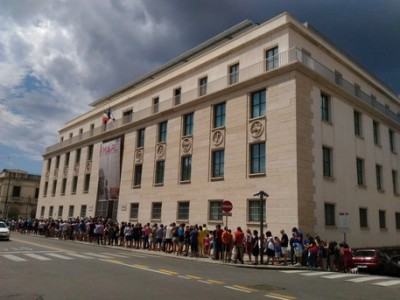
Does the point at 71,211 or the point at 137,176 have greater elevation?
the point at 137,176

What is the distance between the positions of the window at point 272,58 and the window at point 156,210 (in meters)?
13.3

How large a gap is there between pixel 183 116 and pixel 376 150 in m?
14.8

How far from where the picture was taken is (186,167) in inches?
1125

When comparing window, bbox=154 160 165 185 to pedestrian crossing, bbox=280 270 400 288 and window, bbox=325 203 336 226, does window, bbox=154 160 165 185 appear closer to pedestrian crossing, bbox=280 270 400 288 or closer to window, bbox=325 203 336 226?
window, bbox=325 203 336 226

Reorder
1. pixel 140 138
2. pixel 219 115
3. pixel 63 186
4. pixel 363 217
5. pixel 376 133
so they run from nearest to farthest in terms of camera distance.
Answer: pixel 363 217
pixel 219 115
pixel 376 133
pixel 140 138
pixel 63 186

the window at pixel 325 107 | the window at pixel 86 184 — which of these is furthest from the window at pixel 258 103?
the window at pixel 86 184

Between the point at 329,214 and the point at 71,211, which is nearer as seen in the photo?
the point at 329,214

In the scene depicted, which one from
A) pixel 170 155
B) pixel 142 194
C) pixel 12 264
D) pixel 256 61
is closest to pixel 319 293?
pixel 12 264

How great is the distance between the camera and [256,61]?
25719 millimetres

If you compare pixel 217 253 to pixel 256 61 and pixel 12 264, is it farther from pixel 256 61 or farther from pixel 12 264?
pixel 256 61

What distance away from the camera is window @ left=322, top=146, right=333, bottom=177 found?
2297cm

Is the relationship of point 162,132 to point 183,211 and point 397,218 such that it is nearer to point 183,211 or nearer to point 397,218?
point 183,211

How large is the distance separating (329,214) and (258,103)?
8.04 m

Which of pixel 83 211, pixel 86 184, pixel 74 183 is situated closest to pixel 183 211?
pixel 83 211
